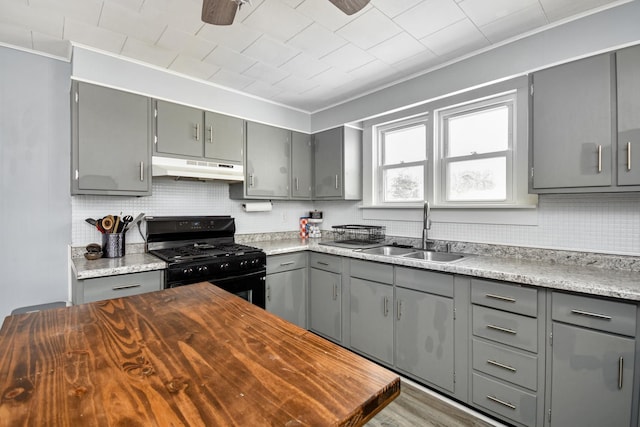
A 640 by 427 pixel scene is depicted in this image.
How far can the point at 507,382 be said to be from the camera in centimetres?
A: 180

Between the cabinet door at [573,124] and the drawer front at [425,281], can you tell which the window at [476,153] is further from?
the drawer front at [425,281]

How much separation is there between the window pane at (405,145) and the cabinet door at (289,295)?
155 cm

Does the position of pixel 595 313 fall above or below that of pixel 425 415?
above

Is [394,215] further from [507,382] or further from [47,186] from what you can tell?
[47,186]

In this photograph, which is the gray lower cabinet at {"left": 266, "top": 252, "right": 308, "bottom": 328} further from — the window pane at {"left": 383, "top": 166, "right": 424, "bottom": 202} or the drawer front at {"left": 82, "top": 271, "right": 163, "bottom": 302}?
the window pane at {"left": 383, "top": 166, "right": 424, "bottom": 202}

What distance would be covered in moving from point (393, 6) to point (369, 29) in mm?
258

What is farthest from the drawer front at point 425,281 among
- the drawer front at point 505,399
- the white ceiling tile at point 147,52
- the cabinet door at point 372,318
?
the white ceiling tile at point 147,52

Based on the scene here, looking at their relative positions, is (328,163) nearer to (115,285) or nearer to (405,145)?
(405,145)

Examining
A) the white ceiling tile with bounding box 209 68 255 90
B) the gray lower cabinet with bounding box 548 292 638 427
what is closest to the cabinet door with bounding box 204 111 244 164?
the white ceiling tile with bounding box 209 68 255 90

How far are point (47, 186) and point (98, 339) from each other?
2239 millimetres

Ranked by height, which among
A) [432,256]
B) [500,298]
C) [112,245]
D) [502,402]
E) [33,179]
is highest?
[33,179]

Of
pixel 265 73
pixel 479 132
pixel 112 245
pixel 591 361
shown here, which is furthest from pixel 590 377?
pixel 112 245

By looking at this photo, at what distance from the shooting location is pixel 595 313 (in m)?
1.50

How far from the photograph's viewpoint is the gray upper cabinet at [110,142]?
2201 mm
